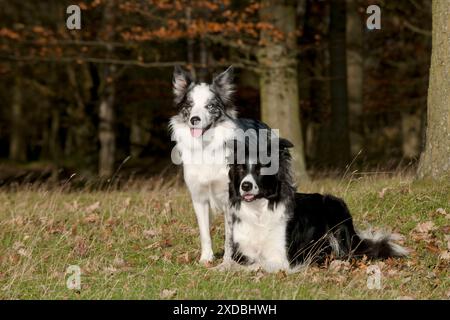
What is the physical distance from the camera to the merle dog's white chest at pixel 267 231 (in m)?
7.33

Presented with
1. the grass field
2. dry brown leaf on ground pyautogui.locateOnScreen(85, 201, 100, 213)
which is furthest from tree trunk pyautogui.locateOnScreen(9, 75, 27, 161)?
dry brown leaf on ground pyautogui.locateOnScreen(85, 201, 100, 213)

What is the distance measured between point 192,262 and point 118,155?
23493mm

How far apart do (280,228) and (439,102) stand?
3.64 meters

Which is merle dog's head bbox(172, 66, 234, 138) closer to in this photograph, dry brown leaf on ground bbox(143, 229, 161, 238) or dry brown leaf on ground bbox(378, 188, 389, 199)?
dry brown leaf on ground bbox(143, 229, 161, 238)

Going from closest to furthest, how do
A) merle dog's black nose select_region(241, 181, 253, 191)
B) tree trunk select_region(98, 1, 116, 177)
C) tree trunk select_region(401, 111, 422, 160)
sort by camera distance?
merle dog's black nose select_region(241, 181, 253, 191)
tree trunk select_region(98, 1, 116, 177)
tree trunk select_region(401, 111, 422, 160)

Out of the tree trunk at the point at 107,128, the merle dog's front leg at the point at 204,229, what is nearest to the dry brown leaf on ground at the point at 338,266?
the merle dog's front leg at the point at 204,229

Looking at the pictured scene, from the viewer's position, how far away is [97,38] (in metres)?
21.6

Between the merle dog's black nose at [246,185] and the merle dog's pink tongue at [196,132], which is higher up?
the merle dog's pink tongue at [196,132]

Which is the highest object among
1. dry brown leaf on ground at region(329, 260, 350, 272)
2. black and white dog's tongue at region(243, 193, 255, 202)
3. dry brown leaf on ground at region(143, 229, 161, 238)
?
black and white dog's tongue at region(243, 193, 255, 202)

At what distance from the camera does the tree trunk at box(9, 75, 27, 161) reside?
35.4m

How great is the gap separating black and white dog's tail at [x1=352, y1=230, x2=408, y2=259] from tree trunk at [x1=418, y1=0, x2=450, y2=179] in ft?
7.37

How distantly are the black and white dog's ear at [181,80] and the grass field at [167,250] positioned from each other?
1853 mm

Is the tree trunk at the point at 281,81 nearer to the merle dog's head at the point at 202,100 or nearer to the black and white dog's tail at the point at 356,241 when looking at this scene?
the black and white dog's tail at the point at 356,241
